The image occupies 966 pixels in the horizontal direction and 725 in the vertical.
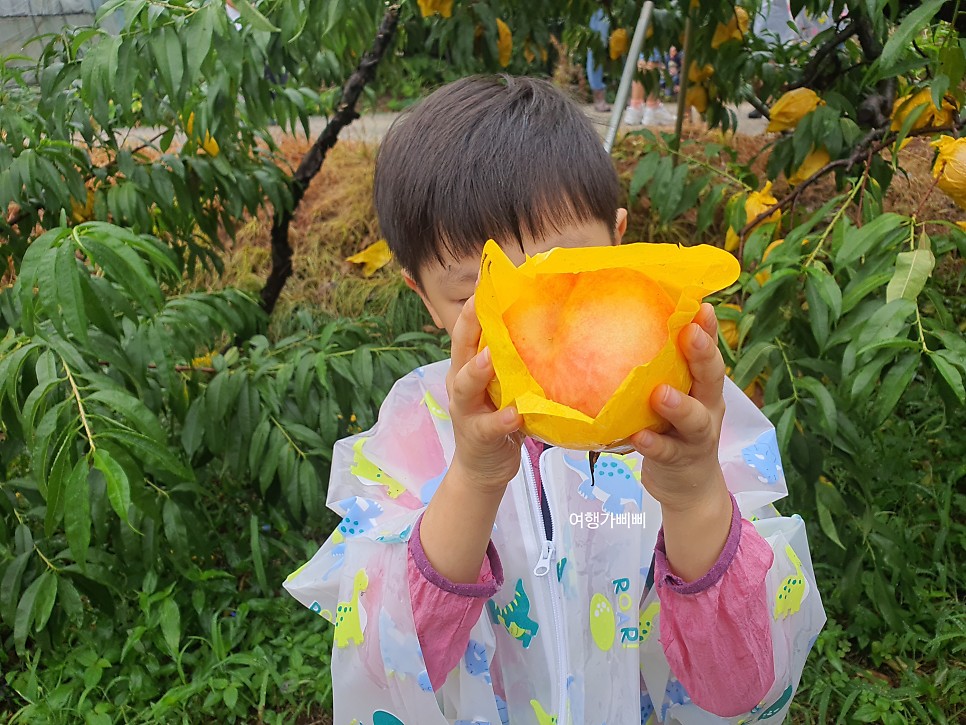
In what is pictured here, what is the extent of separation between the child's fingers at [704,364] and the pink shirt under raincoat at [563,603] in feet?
0.79

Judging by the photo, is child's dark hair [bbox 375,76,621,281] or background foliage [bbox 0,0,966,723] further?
background foliage [bbox 0,0,966,723]

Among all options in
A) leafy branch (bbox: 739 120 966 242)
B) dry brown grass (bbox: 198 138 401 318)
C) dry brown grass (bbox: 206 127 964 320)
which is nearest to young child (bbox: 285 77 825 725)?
leafy branch (bbox: 739 120 966 242)

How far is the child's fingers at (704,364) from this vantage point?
28.3 inches

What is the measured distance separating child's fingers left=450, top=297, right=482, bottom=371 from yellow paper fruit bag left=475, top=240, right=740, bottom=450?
2cm

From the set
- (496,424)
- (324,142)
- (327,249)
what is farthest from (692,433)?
(327,249)

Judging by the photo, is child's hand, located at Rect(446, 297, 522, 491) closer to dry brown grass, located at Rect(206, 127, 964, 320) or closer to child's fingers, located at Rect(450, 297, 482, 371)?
child's fingers, located at Rect(450, 297, 482, 371)

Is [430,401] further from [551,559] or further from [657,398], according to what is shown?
[657,398]

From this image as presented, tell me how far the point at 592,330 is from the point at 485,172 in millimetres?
421

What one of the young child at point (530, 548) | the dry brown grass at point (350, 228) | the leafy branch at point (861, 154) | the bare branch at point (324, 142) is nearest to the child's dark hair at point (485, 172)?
the young child at point (530, 548)

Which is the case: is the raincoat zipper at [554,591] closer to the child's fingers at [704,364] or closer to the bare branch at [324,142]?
the child's fingers at [704,364]

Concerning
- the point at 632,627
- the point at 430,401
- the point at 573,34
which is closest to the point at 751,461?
the point at 632,627

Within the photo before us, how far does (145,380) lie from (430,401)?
2.65 ft

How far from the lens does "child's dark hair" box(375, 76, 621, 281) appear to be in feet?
3.55

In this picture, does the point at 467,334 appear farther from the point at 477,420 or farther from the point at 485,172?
the point at 485,172
